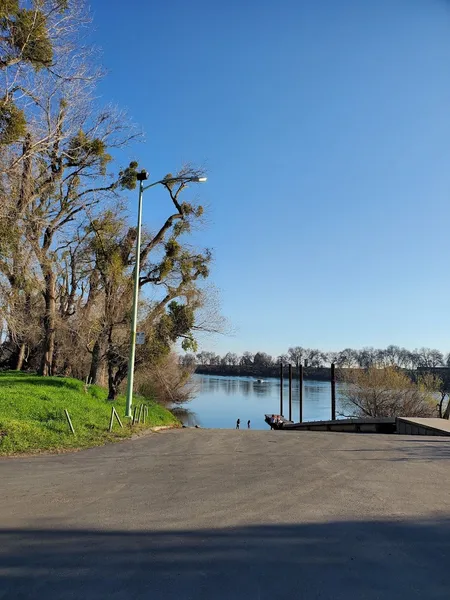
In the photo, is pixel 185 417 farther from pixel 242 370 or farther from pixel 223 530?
pixel 242 370

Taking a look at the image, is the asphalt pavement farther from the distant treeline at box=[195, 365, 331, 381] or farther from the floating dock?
the distant treeline at box=[195, 365, 331, 381]

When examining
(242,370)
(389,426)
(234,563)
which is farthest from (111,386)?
(242,370)

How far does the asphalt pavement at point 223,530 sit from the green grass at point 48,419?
61.1 inches

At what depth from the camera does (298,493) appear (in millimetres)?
6188

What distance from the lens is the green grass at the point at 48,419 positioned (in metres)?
10.1

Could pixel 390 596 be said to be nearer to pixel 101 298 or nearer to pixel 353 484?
pixel 353 484

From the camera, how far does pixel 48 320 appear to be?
22562 mm

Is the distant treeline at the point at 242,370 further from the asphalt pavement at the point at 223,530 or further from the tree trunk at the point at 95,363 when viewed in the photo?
the asphalt pavement at the point at 223,530

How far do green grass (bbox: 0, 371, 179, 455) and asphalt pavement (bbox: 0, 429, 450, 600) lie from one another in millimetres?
1553

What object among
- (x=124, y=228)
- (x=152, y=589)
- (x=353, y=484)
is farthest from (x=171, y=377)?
(x=152, y=589)

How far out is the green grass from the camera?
398 inches

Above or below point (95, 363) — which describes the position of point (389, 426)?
below

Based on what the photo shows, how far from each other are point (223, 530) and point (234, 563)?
0.82 metres

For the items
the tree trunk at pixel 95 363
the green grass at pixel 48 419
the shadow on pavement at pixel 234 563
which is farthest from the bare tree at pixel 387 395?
the shadow on pavement at pixel 234 563
